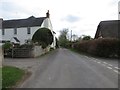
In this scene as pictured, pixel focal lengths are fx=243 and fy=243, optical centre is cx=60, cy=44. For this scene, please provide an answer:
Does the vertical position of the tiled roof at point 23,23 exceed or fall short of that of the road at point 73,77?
it exceeds it

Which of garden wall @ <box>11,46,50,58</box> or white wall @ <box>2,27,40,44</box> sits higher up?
white wall @ <box>2,27,40,44</box>

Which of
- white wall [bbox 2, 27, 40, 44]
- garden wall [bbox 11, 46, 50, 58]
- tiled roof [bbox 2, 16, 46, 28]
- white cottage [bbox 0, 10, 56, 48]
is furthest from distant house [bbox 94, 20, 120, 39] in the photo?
garden wall [bbox 11, 46, 50, 58]

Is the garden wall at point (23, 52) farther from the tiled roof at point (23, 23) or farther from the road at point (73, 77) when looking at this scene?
the tiled roof at point (23, 23)

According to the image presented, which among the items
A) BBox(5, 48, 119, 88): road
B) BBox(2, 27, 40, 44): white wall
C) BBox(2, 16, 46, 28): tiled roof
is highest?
BBox(2, 16, 46, 28): tiled roof

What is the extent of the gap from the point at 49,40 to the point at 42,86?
34.8 meters

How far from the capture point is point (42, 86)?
9.52 meters

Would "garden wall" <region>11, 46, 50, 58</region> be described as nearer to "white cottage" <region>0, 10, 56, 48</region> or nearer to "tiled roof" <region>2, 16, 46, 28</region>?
"white cottage" <region>0, 10, 56, 48</region>

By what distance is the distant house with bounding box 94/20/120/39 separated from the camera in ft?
159

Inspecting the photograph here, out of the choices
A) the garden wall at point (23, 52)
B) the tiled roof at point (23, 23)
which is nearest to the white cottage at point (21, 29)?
the tiled roof at point (23, 23)

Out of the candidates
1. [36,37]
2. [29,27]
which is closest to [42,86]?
[36,37]

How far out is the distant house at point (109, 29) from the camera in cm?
4845

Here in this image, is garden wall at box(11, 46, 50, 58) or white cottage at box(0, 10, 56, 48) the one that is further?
white cottage at box(0, 10, 56, 48)

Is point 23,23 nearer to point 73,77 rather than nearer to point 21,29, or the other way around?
point 21,29

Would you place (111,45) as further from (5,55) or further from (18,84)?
(18,84)
